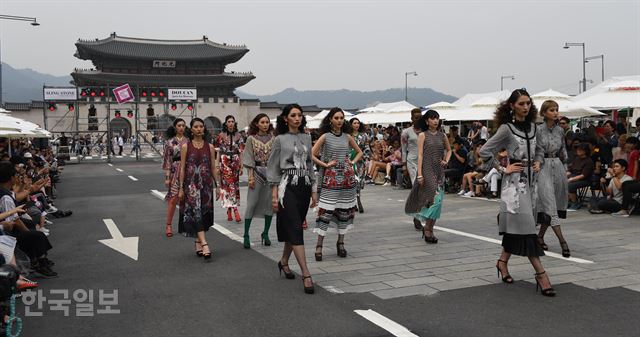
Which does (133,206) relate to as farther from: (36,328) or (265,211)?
(36,328)

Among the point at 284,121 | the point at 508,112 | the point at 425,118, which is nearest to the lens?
the point at 508,112

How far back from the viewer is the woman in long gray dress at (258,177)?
8.33 m

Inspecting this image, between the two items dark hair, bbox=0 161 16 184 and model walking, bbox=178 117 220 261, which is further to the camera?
model walking, bbox=178 117 220 261

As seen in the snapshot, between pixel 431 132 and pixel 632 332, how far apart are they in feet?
14.5

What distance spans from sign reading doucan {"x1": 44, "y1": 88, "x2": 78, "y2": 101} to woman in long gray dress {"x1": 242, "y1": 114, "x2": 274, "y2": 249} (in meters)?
32.3

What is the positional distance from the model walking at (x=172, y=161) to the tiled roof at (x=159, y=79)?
53.4 m

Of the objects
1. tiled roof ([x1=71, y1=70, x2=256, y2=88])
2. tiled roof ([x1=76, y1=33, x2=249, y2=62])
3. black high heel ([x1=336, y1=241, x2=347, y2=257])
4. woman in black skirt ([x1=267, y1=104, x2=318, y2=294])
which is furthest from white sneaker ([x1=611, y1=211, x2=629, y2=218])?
tiled roof ([x1=76, y1=33, x2=249, y2=62])

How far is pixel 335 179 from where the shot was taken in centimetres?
719

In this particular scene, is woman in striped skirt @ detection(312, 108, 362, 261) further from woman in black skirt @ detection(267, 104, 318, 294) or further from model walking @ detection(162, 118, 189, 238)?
model walking @ detection(162, 118, 189, 238)

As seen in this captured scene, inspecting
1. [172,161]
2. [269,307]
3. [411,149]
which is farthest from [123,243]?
[411,149]

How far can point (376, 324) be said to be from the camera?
15.3 feet

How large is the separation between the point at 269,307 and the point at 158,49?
63570 mm

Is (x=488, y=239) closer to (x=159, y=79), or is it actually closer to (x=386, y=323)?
(x=386, y=323)

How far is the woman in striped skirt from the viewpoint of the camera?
717 centimetres
